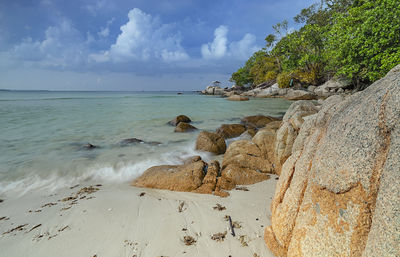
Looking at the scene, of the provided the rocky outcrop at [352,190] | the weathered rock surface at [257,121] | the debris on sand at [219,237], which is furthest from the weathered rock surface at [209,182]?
the weathered rock surface at [257,121]

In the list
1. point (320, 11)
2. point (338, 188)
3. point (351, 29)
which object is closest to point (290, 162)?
point (338, 188)

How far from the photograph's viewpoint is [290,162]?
119 inches

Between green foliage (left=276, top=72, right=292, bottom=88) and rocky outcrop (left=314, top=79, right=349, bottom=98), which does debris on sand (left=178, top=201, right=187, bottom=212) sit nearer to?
rocky outcrop (left=314, top=79, right=349, bottom=98)

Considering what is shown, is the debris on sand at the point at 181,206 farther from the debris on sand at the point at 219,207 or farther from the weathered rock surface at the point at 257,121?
the weathered rock surface at the point at 257,121

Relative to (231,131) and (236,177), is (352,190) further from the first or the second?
(231,131)

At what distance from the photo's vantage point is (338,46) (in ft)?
40.7

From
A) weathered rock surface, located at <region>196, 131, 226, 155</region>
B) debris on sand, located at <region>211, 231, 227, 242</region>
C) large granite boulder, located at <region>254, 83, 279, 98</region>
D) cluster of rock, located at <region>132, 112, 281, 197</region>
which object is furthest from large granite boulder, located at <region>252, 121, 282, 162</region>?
large granite boulder, located at <region>254, 83, 279, 98</region>

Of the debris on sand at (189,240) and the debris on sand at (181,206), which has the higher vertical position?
the debris on sand at (181,206)

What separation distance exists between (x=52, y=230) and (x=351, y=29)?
15325 millimetres

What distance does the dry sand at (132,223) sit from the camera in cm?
277

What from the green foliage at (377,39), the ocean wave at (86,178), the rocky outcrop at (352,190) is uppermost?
the green foliage at (377,39)

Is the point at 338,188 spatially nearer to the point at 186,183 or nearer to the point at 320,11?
the point at 186,183

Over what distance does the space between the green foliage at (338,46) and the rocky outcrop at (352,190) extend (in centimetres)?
916

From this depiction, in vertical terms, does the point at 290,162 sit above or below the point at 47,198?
above
